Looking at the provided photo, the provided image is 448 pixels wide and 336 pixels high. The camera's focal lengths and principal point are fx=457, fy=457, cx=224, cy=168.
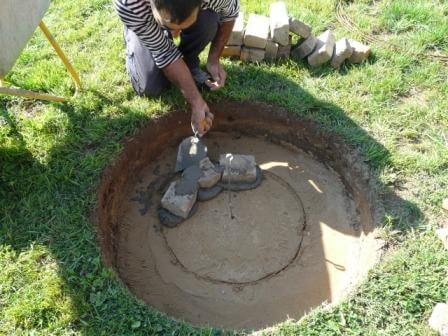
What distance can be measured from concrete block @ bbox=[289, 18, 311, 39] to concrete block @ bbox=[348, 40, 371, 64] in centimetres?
39

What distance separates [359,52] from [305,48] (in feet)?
1.55

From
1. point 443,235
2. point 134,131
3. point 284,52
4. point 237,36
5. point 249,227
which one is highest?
point 237,36

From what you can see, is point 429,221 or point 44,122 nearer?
point 429,221

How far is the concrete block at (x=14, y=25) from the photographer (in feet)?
9.43

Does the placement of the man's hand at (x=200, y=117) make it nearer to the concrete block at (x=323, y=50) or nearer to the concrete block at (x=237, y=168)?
the concrete block at (x=237, y=168)

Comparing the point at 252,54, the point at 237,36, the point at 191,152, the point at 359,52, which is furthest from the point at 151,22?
the point at 359,52

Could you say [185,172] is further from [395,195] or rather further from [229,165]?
[395,195]

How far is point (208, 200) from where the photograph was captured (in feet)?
11.6

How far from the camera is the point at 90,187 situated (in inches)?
126

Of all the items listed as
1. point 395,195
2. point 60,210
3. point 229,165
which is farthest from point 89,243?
point 395,195

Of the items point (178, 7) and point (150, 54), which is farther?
point (150, 54)

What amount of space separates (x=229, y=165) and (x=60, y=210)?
1255 millimetres

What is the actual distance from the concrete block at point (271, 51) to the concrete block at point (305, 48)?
0.19 meters

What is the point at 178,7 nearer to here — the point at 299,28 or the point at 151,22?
the point at 151,22
